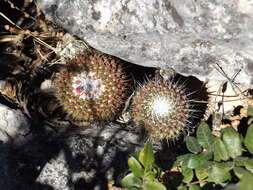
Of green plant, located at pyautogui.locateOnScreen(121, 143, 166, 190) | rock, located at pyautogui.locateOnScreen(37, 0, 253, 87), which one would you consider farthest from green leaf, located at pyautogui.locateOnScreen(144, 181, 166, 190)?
rock, located at pyautogui.locateOnScreen(37, 0, 253, 87)

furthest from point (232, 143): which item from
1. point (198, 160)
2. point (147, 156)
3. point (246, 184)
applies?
point (246, 184)

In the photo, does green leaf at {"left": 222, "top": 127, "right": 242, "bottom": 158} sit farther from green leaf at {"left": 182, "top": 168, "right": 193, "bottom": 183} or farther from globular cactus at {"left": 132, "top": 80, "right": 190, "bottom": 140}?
globular cactus at {"left": 132, "top": 80, "right": 190, "bottom": 140}

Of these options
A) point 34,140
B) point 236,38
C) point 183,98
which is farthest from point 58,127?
point 236,38

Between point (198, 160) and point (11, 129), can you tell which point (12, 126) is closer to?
point (11, 129)

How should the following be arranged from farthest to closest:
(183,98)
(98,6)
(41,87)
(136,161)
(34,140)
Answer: (41,87), (34,140), (183,98), (98,6), (136,161)

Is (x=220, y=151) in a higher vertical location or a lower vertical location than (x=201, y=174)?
higher

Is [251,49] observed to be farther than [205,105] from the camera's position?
No

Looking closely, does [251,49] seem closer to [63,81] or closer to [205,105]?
[205,105]
